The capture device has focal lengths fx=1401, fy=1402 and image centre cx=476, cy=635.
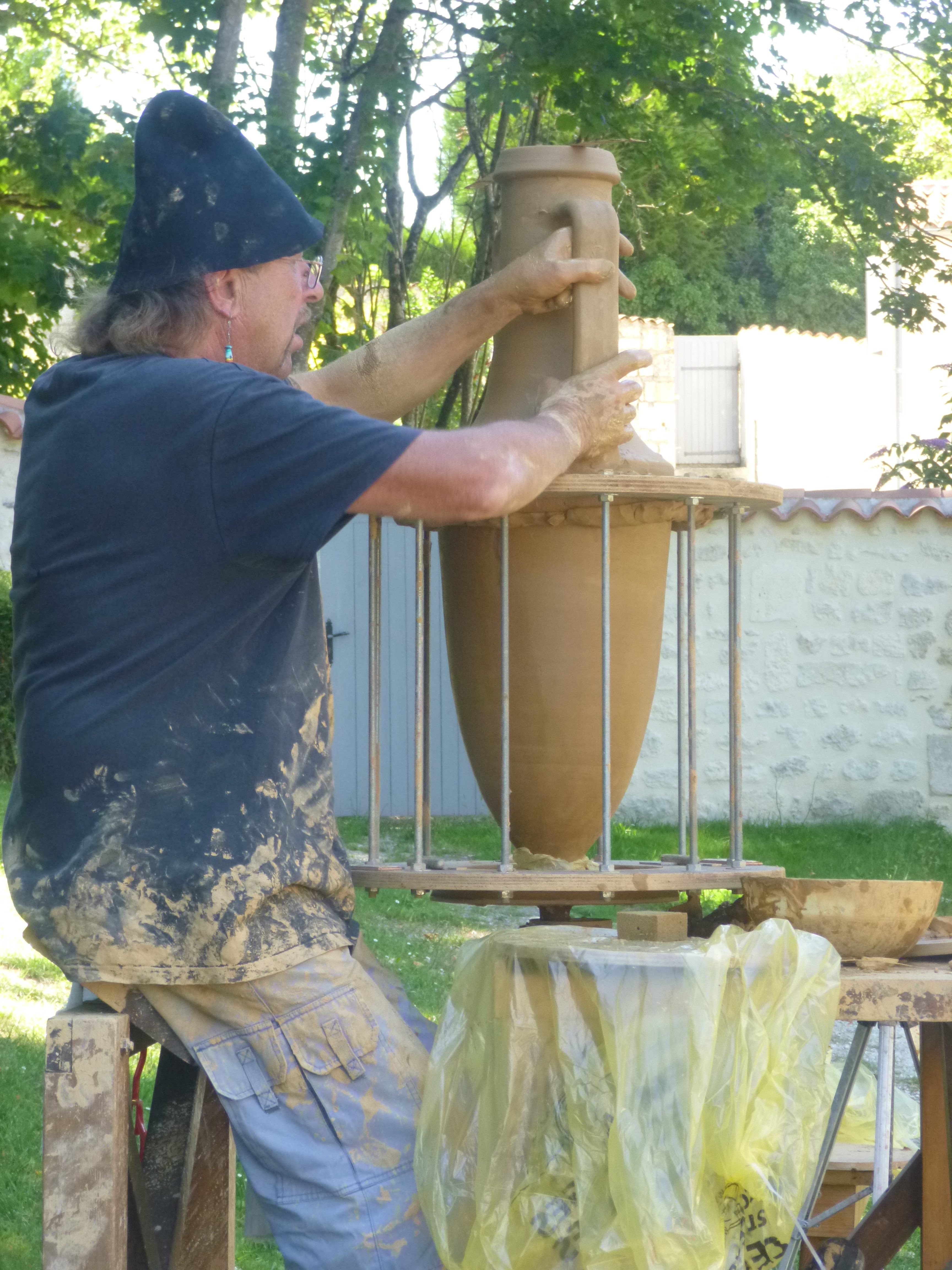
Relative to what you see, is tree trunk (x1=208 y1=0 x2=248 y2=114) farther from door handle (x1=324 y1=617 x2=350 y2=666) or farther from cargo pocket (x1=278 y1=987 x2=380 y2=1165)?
door handle (x1=324 y1=617 x2=350 y2=666)

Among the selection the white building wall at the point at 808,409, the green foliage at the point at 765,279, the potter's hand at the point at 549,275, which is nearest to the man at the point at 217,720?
the potter's hand at the point at 549,275

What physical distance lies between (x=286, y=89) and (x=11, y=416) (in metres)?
2.85

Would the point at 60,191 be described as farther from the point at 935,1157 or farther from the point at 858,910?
the point at 935,1157

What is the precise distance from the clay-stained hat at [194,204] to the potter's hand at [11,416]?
4.78m

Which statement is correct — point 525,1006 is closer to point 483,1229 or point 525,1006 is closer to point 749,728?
point 483,1229

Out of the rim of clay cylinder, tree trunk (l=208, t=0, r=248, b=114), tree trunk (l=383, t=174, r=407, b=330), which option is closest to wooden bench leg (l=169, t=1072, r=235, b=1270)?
the rim of clay cylinder

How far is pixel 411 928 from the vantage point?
5.59 meters

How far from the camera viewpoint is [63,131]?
173 inches

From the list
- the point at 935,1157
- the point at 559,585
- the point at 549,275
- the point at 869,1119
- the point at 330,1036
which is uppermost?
the point at 549,275

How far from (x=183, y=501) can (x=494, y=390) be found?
0.80m

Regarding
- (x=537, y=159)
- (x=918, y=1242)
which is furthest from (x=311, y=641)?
(x=918, y=1242)

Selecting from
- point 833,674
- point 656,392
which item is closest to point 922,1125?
point 833,674

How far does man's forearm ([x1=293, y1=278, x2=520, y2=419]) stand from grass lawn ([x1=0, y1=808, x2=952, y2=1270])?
2.77 feet

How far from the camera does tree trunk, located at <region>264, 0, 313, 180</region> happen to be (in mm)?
4168
